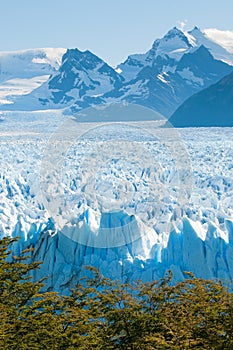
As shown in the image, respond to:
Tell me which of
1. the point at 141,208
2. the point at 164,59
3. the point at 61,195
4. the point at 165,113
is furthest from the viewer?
the point at 164,59

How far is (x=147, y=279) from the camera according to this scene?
10773 millimetres

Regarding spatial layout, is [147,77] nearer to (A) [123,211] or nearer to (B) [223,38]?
(B) [223,38]

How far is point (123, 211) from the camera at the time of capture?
12344mm

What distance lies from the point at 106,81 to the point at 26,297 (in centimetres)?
11280

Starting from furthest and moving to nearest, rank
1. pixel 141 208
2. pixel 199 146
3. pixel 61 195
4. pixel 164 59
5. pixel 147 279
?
pixel 164 59, pixel 199 146, pixel 61 195, pixel 141 208, pixel 147 279

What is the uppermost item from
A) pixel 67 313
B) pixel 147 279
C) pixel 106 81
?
pixel 106 81

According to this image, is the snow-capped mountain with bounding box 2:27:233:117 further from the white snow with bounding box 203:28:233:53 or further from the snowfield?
the snowfield

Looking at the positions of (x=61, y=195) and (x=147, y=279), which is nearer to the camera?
(x=147, y=279)

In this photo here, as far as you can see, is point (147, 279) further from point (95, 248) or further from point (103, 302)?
point (103, 302)

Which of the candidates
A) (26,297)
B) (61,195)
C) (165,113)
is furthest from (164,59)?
(26,297)

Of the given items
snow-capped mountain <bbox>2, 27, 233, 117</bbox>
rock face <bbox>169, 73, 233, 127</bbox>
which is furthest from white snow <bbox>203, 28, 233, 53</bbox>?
rock face <bbox>169, 73, 233, 127</bbox>

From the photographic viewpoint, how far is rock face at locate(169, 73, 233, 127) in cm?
5678

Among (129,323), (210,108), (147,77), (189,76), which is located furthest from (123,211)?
(189,76)

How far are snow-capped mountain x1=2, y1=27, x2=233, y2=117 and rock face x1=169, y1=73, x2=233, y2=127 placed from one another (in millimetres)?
21258
